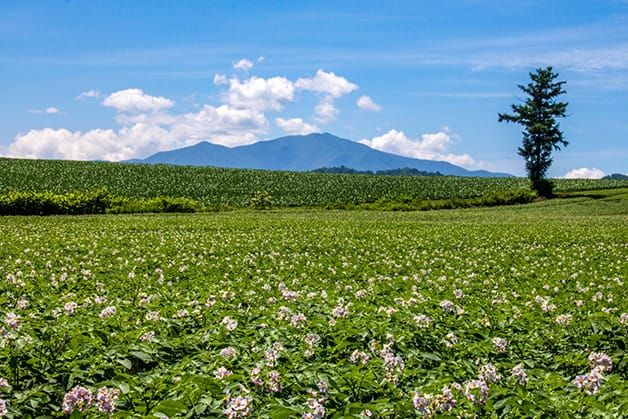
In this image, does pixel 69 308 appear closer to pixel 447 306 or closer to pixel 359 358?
pixel 359 358

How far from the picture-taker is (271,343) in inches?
246

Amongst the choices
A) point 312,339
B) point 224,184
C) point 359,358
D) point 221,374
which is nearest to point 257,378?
point 221,374

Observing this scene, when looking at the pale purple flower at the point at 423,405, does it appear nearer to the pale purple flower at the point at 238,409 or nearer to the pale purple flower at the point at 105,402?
the pale purple flower at the point at 238,409

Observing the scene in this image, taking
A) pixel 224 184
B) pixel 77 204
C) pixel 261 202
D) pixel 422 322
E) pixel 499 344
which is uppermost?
pixel 224 184

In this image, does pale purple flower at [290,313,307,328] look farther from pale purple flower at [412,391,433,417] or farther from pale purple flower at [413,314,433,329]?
pale purple flower at [412,391,433,417]

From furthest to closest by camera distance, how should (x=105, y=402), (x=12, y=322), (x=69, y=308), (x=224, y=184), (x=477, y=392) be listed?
1. (x=224, y=184)
2. (x=69, y=308)
3. (x=12, y=322)
4. (x=477, y=392)
5. (x=105, y=402)

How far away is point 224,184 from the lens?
74188 millimetres

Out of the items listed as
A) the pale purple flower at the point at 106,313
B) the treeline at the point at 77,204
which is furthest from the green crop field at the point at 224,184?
the pale purple flower at the point at 106,313

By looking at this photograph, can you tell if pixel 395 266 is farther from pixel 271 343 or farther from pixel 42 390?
pixel 42 390

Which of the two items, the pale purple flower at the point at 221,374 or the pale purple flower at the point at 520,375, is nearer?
the pale purple flower at the point at 221,374

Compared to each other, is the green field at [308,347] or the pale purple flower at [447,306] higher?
the pale purple flower at [447,306]

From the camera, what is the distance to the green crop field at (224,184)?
65688 mm

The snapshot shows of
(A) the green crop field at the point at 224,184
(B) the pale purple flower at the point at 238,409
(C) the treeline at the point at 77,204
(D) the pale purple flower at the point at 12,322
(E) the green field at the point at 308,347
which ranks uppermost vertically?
(A) the green crop field at the point at 224,184

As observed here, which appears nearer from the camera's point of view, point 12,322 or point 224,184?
point 12,322
